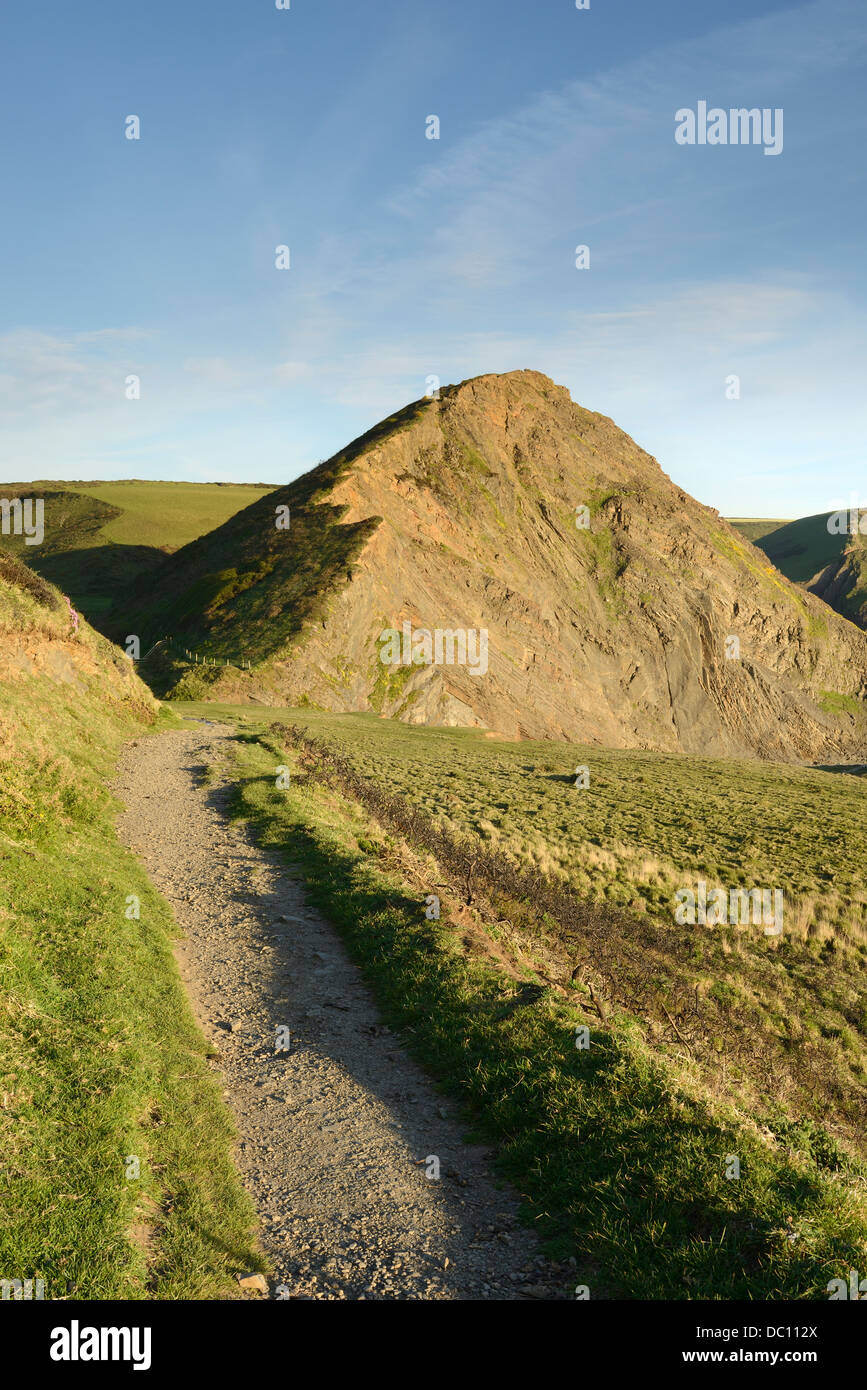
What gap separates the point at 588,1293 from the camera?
205 inches

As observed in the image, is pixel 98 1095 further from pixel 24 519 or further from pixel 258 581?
pixel 24 519

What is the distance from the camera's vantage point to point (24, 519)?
136500mm

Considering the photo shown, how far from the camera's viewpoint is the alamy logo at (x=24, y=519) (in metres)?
127

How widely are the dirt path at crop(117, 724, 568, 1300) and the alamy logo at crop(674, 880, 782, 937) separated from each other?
41.5 feet

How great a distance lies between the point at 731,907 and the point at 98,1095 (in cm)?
1962

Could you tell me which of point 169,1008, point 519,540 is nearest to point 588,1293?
point 169,1008

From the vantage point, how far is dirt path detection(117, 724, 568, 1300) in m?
5.46

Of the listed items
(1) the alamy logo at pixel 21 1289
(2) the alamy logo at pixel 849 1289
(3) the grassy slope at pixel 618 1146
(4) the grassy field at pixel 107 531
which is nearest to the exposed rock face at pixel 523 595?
(4) the grassy field at pixel 107 531

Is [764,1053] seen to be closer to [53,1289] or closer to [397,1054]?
[397,1054]

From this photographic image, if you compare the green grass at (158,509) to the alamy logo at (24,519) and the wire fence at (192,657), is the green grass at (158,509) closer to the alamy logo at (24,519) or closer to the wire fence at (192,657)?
the alamy logo at (24,519)

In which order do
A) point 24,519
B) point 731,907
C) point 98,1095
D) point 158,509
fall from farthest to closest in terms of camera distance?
point 158,509
point 24,519
point 731,907
point 98,1095

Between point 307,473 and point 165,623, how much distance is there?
28.1 metres

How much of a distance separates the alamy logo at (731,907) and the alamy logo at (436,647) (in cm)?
3504
